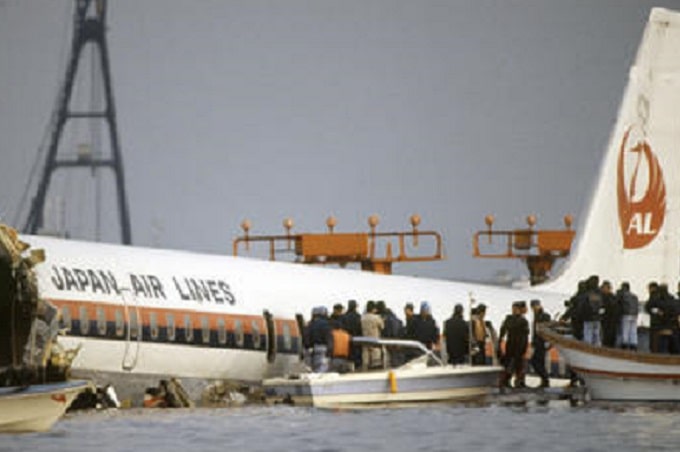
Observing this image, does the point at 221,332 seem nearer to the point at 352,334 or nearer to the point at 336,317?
the point at 336,317

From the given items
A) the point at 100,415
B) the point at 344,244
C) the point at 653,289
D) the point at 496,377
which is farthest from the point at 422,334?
the point at 344,244

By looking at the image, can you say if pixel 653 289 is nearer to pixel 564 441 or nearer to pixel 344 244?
pixel 564 441

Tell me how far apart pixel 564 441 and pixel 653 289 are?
12.2m

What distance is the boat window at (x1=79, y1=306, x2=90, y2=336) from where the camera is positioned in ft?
144

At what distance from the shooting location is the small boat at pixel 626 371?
45281mm

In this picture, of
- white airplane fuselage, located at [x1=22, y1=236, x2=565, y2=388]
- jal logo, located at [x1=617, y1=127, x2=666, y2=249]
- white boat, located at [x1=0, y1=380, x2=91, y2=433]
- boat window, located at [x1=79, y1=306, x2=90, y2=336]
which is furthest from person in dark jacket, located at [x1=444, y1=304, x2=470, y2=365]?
white boat, located at [x1=0, y1=380, x2=91, y2=433]

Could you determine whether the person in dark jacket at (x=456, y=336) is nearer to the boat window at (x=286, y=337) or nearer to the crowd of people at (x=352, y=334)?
the crowd of people at (x=352, y=334)

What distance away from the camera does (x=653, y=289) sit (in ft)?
158

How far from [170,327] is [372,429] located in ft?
24.9

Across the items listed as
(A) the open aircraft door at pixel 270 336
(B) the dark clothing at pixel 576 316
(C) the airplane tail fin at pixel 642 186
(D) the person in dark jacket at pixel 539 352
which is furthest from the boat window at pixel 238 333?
(C) the airplane tail fin at pixel 642 186

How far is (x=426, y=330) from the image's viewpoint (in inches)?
1949

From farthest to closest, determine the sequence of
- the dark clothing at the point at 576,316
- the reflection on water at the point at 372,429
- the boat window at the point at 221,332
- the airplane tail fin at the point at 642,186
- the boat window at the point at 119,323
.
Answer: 1. the airplane tail fin at the point at 642,186
2. the dark clothing at the point at 576,316
3. the boat window at the point at 221,332
4. the boat window at the point at 119,323
5. the reflection on water at the point at 372,429

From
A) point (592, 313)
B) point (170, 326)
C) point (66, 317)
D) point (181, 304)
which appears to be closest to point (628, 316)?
point (592, 313)

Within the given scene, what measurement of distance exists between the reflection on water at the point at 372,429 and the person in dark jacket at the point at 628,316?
6.54 feet
